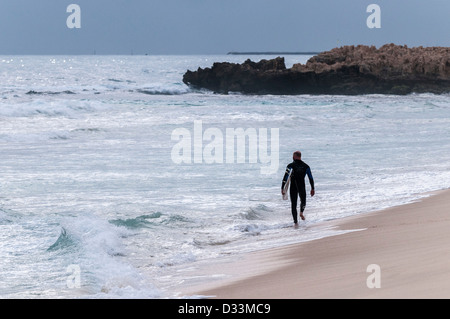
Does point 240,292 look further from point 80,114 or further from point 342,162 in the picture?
point 80,114

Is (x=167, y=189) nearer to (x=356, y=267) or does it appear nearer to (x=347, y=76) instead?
(x=356, y=267)

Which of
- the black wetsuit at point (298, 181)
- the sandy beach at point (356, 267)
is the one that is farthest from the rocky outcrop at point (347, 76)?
the sandy beach at point (356, 267)

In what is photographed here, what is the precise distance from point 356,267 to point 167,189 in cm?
813

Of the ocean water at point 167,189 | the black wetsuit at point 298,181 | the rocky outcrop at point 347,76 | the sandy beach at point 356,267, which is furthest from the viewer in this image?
the rocky outcrop at point 347,76

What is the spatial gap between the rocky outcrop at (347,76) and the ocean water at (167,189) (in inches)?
1085

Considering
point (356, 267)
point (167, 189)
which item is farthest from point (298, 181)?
point (356, 267)

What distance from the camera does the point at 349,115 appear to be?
39812 millimetres

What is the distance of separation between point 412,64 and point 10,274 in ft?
196

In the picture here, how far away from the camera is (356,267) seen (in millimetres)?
7598

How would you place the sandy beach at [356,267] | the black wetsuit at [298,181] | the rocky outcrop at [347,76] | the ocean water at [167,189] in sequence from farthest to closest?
1. the rocky outcrop at [347,76]
2. the black wetsuit at [298,181]
3. the ocean water at [167,189]
4. the sandy beach at [356,267]

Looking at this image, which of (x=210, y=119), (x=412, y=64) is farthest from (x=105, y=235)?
(x=412, y=64)

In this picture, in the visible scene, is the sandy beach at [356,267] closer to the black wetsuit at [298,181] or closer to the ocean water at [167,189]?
the ocean water at [167,189]

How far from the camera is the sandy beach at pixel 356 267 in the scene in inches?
258

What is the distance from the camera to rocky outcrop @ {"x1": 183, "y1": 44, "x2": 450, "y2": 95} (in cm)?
6288
